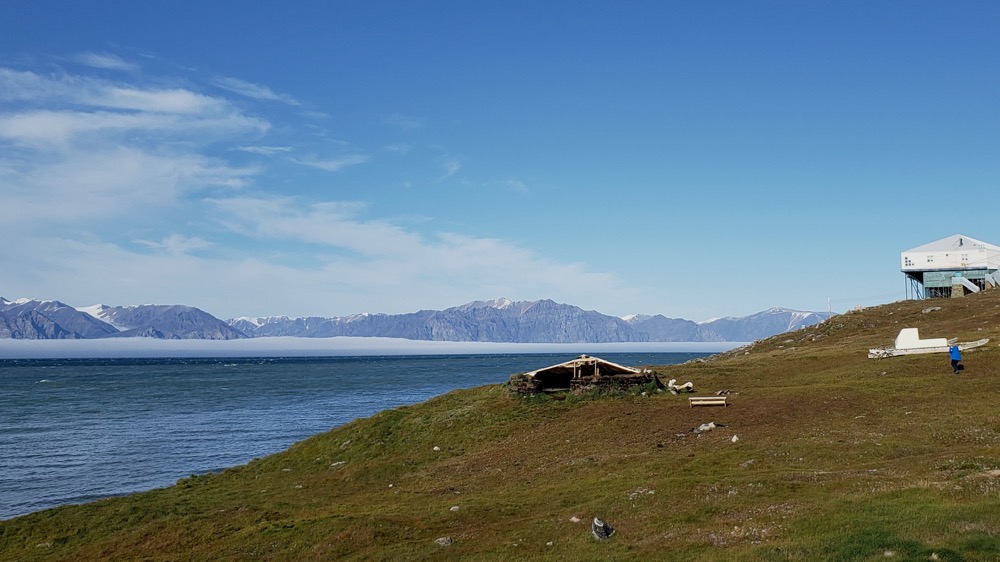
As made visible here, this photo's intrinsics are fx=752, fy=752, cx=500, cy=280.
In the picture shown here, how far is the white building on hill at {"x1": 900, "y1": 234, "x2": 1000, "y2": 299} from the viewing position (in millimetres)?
124250

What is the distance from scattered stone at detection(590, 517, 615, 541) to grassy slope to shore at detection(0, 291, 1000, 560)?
347 millimetres

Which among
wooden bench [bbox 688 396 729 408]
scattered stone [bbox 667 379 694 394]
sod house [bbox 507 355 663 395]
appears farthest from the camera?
scattered stone [bbox 667 379 694 394]

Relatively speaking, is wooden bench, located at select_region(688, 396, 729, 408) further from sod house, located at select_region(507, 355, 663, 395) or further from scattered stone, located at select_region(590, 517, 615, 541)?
scattered stone, located at select_region(590, 517, 615, 541)

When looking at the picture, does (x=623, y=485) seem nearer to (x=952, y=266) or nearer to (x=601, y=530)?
(x=601, y=530)

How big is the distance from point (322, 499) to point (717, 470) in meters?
19.8

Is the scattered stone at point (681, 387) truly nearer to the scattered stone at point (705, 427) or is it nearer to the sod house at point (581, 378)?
the sod house at point (581, 378)

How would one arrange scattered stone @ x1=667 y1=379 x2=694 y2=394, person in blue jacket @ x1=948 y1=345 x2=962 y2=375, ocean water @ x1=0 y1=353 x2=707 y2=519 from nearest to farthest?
person in blue jacket @ x1=948 y1=345 x2=962 y2=375 < scattered stone @ x1=667 y1=379 x2=694 y2=394 < ocean water @ x1=0 y1=353 x2=707 y2=519

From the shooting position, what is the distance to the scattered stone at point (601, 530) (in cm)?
2378

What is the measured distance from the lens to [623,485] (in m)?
31.1

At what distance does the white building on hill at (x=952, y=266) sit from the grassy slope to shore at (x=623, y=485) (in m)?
74.8

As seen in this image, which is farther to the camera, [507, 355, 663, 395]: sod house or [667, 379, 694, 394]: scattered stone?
[667, 379, 694, 394]: scattered stone

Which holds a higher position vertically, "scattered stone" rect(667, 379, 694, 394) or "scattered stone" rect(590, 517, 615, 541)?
"scattered stone" rect(667, 379, 694, 394)

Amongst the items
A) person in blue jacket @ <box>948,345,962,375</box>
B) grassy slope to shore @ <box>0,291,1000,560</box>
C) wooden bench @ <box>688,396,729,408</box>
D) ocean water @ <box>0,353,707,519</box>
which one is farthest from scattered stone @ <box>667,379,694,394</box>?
ocean water @ <box>0,353,707,519</box>

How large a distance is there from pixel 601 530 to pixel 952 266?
422ft
